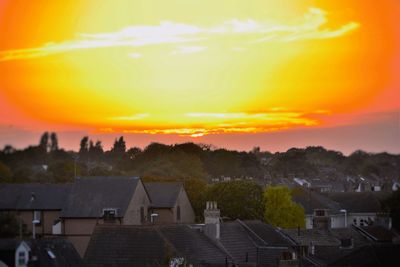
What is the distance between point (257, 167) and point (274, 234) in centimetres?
12581

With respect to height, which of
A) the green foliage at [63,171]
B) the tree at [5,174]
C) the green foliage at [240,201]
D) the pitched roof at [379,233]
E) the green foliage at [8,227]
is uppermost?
the green foliage at [63,171]

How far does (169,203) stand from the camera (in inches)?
3716

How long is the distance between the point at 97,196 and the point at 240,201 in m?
15.0

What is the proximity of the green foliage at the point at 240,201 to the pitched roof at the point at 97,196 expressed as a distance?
426 inches

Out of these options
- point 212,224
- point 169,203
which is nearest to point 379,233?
point 169,203

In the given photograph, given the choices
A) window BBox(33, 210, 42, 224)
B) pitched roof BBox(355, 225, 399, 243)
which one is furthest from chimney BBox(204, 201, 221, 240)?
window BBox(33, 210, 42, 224)

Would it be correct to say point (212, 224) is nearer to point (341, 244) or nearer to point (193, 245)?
point (193, 245)

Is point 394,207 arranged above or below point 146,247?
above

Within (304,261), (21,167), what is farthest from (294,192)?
(304,261)

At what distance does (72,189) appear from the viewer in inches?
3489

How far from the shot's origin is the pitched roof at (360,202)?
398ft

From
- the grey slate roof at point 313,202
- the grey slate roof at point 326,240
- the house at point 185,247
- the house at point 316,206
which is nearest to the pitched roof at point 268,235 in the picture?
the house at point 185,247

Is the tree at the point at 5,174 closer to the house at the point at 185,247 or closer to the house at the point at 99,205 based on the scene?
the house at the point at 99,205

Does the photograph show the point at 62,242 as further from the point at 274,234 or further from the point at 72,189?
the point at 72,189
